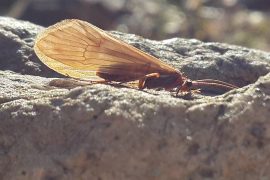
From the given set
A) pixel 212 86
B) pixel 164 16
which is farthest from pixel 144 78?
pixel 164 16

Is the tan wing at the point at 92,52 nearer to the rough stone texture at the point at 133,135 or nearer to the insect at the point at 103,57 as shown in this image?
the insect at the point at 103,57

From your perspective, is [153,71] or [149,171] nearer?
[149,171]

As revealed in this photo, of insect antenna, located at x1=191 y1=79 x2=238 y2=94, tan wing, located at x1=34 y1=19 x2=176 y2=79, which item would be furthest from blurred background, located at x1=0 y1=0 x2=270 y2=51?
tan wing, located at x1=34 y1=19 x2=176 y2=79

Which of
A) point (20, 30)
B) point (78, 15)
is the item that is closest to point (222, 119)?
point (20, 30)

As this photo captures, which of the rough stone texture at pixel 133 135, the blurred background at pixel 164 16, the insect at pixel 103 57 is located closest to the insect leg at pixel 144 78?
the insect at pixel 103 57

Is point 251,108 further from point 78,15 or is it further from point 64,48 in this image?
point 78,15

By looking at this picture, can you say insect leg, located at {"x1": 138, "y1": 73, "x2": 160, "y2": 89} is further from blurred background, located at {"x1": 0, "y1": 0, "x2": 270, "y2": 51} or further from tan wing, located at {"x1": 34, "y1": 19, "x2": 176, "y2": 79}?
blurred background, located at {"x1": 0, "y1": 0, "x2": 270, "y2": 51}
